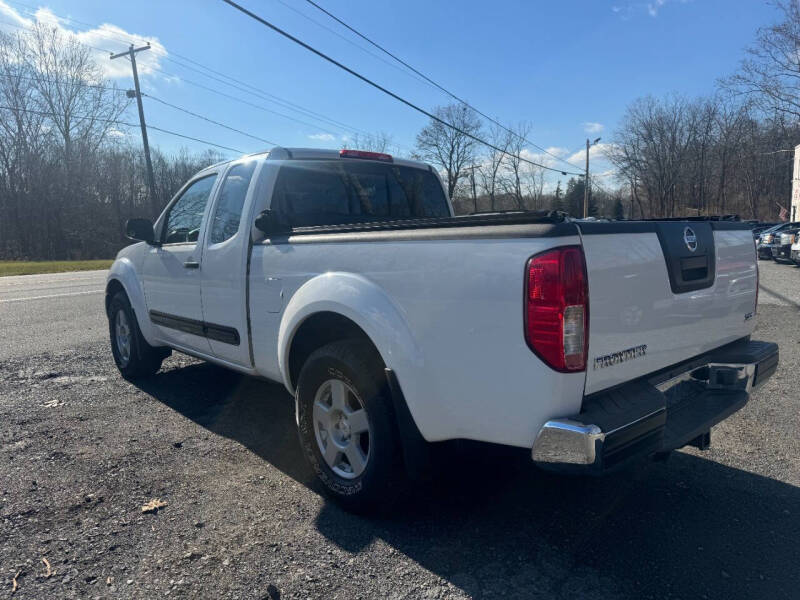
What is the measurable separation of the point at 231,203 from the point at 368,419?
2181 mm

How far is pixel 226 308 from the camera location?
150 inches

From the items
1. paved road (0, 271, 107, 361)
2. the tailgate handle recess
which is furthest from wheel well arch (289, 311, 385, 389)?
paved road (0, 271, 107, 361)

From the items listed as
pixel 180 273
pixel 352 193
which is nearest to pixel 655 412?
pixel 352 193

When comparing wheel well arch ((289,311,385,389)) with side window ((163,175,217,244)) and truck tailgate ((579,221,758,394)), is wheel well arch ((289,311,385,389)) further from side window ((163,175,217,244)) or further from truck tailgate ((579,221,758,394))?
side window ((163,175,217,244))

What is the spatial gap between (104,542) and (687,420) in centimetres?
291

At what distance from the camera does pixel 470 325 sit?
7.16 feet

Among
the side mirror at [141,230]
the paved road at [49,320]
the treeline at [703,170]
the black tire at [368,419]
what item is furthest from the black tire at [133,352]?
the treeline at [703,170]

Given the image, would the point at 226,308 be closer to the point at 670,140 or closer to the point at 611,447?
the point at 611,447

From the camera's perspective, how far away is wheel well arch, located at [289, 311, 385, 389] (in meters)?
2.88

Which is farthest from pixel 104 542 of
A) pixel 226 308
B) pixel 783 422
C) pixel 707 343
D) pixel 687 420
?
pixel 783 422

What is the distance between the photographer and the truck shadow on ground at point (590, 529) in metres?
2.27

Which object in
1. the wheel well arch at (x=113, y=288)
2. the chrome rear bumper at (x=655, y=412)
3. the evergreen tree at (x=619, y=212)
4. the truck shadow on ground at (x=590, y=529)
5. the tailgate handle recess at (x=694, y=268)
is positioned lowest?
the truck shadow on ground at (x=590, y=529)

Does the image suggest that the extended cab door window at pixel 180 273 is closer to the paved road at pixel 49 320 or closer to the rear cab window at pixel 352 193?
the rear cab window at pixel 352 193

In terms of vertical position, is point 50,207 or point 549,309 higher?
point 50,207
